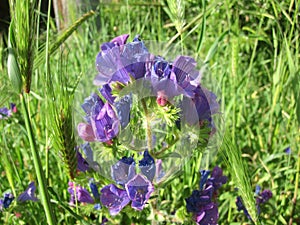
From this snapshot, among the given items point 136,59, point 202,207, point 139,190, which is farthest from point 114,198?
point 136,59

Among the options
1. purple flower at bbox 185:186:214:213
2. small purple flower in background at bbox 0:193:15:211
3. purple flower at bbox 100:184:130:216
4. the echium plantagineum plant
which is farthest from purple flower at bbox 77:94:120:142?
small purple flower in background at bbox 0:193:15:211

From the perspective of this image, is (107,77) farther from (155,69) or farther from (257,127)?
(257,127)

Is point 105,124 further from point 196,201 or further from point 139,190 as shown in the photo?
point 196,201

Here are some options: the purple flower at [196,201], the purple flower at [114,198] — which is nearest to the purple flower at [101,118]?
the purple flower at [114,198]

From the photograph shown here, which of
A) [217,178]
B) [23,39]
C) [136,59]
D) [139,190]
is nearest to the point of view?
[23,39]

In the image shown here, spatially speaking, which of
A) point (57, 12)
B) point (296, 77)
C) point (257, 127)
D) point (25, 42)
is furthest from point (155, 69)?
point (57, 12)

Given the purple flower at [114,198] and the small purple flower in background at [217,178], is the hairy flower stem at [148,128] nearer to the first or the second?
the purple flower at [114,198]
